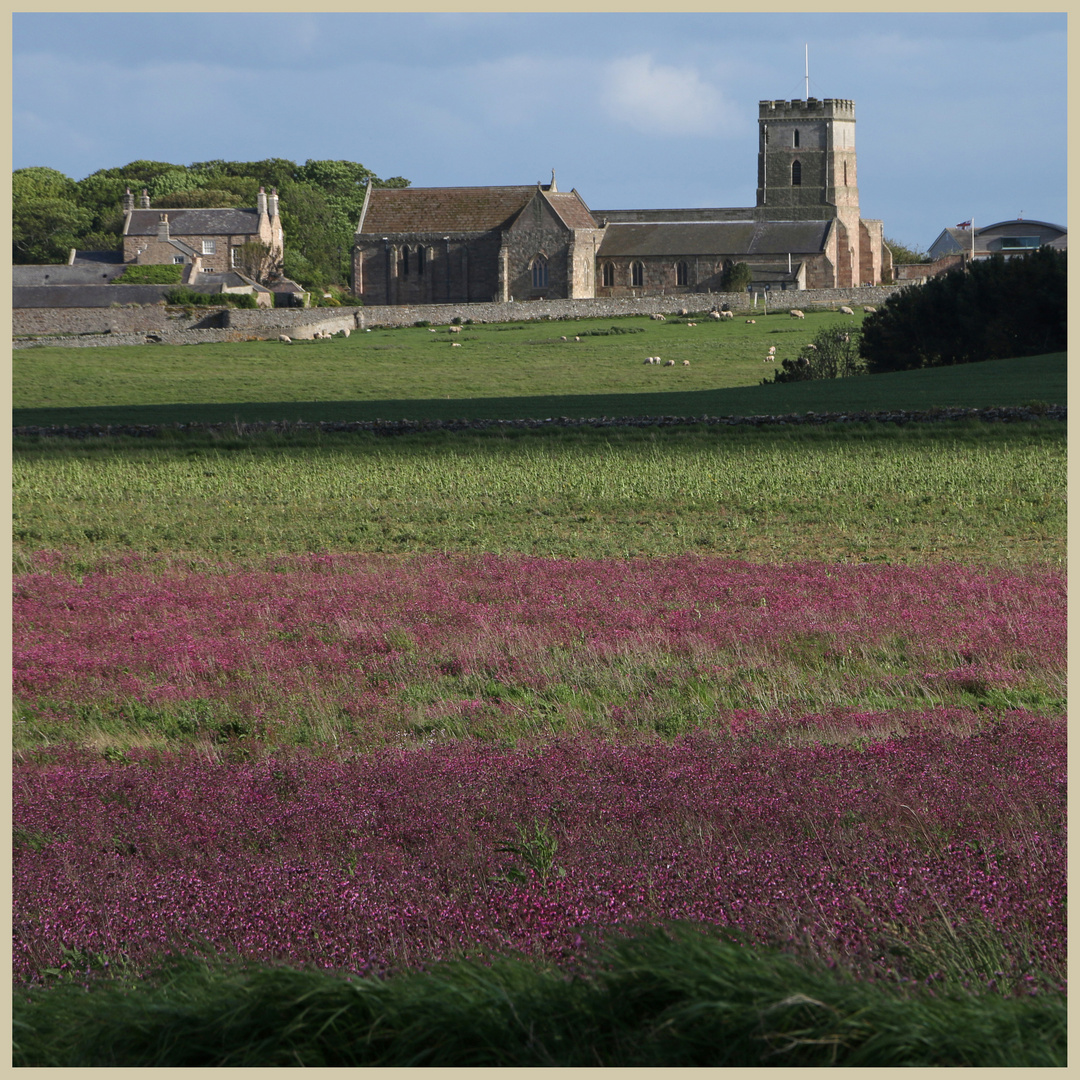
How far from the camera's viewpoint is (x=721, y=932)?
392cm

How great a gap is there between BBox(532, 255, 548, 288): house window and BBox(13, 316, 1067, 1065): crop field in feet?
343

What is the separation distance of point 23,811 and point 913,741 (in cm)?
498

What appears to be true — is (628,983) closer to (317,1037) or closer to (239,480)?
(317,1037)

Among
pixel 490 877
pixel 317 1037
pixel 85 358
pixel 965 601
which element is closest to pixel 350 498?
pixel 965 601

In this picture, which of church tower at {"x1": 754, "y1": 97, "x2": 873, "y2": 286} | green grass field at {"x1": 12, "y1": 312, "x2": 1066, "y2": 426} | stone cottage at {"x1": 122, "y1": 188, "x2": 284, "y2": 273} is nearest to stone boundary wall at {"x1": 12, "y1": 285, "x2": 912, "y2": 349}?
green grass field at {"x1": 12, "y1": 312, "x2": 1066, "y2": 426}

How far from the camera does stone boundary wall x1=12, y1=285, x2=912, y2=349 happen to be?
265ft

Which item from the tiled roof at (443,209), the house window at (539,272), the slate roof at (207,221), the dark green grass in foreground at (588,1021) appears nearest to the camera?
the dark green grass in foreground at (588,1021)

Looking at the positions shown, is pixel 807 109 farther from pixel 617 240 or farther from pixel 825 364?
pixel 825 364

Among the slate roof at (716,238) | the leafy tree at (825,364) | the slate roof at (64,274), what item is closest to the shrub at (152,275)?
the slate roof at (64,274)

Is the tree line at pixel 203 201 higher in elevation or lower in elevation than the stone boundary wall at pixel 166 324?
higher

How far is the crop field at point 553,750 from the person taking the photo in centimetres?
382

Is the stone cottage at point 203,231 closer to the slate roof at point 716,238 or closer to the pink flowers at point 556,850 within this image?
the slate roof at point 716,238

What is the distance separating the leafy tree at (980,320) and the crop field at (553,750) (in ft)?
117

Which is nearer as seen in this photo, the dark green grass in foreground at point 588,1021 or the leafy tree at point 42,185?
the dark green grass in foreground at point 588,1021
